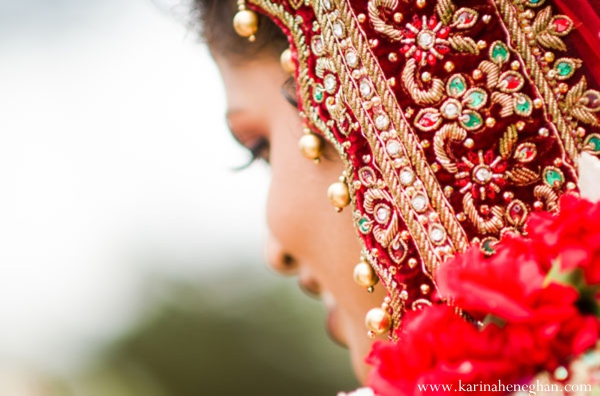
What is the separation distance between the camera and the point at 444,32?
884 millimetres

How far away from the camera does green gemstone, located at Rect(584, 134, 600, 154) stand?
851mm

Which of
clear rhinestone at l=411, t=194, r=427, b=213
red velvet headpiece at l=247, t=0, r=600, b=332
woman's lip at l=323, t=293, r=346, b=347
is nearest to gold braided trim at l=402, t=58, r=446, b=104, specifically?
red velvet headpiece at l=247, t=0, r=600, b=332

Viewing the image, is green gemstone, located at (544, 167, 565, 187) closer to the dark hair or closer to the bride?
the bride

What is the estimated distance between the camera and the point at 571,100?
0.85m

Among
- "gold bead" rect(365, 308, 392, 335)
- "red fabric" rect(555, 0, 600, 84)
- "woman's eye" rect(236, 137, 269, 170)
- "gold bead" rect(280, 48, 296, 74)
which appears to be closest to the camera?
"red fabric" rect(555, 0, 600, 84)

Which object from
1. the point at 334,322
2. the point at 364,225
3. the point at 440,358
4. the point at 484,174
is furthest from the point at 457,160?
the point at 334,322

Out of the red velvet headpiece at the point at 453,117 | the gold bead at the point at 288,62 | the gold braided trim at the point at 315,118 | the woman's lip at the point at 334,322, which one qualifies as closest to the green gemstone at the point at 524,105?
the red velvet headpiece at the point at 453,117

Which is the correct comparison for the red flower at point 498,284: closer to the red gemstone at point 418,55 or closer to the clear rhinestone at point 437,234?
the clear rhinestone at point 437,234

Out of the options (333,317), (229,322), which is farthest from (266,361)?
(333,317)

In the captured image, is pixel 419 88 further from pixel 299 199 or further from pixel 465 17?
pixel 299 199

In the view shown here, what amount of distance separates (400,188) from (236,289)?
8.05 m

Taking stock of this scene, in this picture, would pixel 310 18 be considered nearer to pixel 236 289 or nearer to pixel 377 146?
pixel 377 146

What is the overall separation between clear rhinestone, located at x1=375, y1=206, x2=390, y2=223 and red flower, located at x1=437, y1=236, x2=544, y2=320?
0.19 m

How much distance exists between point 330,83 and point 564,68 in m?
0.28
